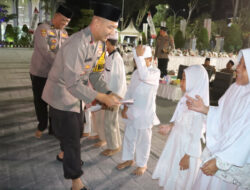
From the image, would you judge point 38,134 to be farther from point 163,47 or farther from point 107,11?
point 163,47

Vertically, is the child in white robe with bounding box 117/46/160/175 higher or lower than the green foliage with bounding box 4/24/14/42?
lower

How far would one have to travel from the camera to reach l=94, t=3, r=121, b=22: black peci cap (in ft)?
7.46

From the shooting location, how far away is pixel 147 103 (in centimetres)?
334

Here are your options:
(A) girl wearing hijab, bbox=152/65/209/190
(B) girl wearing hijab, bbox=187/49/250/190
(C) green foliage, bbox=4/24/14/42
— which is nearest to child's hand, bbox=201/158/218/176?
(B) girl wearing hijab, bbox=187/49/250/190

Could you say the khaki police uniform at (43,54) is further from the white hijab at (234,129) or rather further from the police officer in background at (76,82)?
the white hijab at (234,129)

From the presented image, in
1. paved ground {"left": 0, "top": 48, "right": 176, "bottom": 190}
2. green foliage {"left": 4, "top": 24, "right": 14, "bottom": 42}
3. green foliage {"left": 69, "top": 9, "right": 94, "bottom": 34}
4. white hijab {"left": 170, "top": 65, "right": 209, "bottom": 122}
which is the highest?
green foliage {"left": 69, "top": 9, "right": 94, "bottom": 34}

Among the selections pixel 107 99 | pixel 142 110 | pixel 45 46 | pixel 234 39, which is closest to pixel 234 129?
pixel 107 99

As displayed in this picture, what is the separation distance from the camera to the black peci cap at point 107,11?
2273mm

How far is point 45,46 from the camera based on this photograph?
4012 millimetres

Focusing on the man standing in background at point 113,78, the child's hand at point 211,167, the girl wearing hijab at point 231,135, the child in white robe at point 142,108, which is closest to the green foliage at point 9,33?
the man standing in background at point 113,78

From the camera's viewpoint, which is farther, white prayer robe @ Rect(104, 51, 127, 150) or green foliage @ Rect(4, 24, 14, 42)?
green foliage @ Rect(4, 24, 14, 42)

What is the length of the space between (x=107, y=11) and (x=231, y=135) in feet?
5.13

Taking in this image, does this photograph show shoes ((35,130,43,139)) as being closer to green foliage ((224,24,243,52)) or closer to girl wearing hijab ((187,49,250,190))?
girl wearing hijab ((187,49,250,190))

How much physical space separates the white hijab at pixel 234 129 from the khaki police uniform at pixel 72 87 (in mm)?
1215
